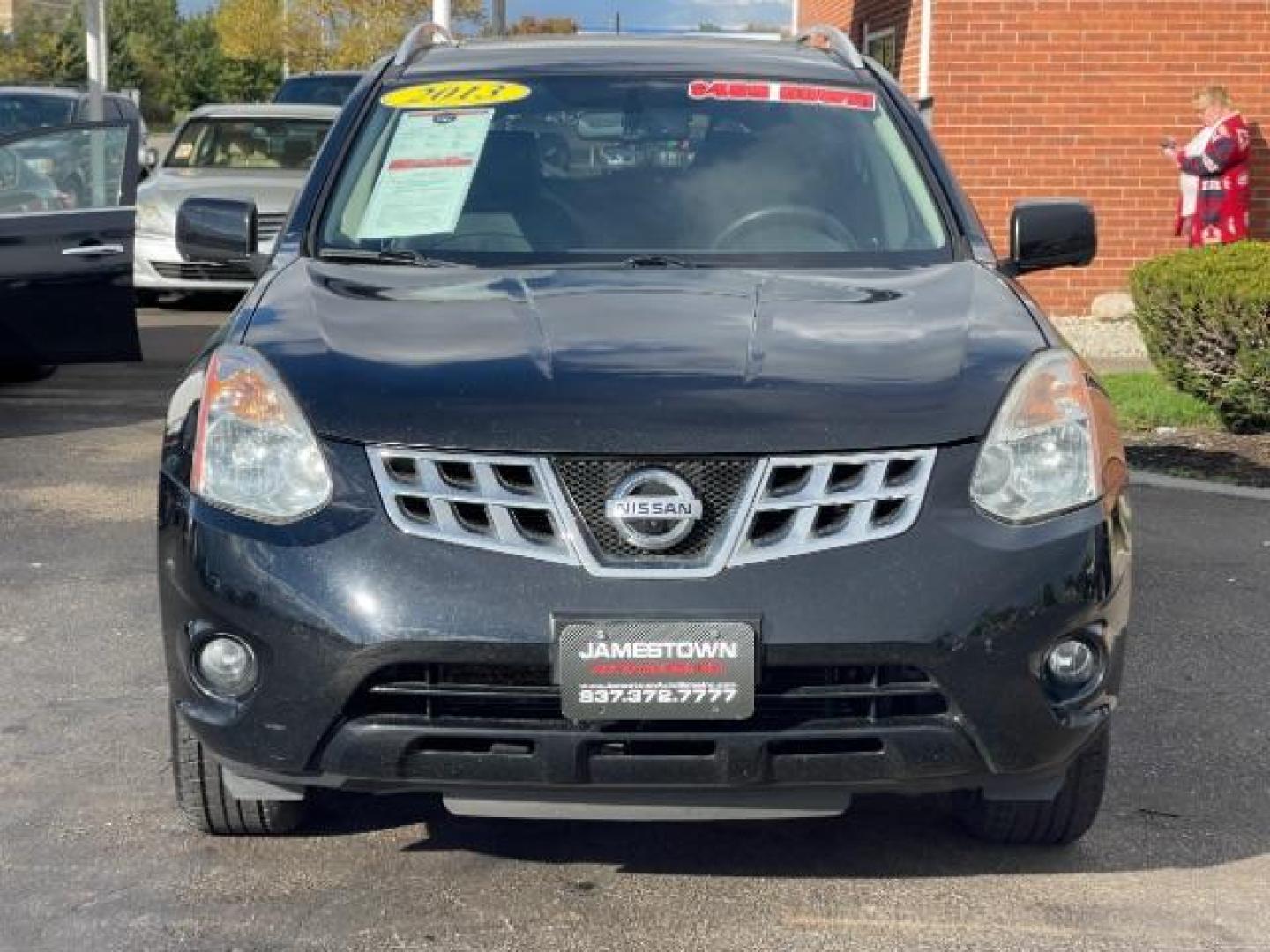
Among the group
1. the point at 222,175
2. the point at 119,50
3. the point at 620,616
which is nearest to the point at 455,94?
the point at 620,616

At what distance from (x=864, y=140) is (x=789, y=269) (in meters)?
0.78

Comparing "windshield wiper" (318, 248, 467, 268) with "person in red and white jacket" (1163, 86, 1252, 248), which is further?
"person in red and white jacket" (1163, 86, 1252, 248)

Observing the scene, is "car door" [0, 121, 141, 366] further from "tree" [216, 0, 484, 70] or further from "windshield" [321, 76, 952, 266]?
"tree" [216, 0, 484, 70]

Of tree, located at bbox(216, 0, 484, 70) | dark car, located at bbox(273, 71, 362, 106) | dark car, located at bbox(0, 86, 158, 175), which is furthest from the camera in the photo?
tree, located at bbox(216, 0, 484, 70)

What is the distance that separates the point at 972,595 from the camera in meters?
3.96

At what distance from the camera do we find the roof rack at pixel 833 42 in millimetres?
6203

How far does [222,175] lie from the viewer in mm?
16469

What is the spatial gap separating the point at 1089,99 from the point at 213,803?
1209 cm

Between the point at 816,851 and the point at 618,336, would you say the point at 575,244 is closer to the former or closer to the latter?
the point at 618,336

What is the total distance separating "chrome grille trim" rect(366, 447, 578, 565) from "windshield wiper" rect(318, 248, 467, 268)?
1250 mm

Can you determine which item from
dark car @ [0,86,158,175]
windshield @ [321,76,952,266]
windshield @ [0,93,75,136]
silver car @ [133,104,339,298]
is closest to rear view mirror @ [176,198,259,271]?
windshield @ [321,76,952,266]

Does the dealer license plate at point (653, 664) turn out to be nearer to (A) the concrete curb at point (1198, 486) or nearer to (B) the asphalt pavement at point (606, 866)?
(B) the asphalt pavement at point (606, 866)

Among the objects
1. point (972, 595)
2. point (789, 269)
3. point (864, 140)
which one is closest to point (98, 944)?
point (972, 595)

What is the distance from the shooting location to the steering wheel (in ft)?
17.9
